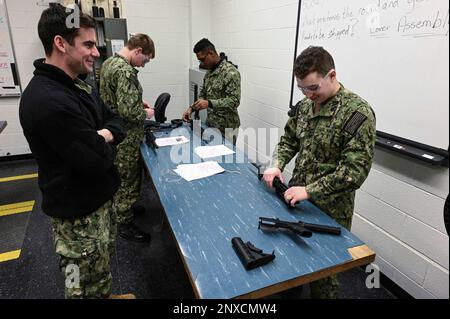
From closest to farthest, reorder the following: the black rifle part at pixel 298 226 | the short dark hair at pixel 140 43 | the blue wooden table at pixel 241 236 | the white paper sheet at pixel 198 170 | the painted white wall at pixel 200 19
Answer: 1. the blue wooden table at pixel 241 236
2. the black rifle part at pixel 298 226
3. the white paper sheet at pixel 198 170
4. the short dark hair at pixel 140 43
5. the painted white wall at pixel 200 19

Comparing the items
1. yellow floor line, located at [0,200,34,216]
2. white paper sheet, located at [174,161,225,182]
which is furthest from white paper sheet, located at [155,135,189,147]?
yellow floor line, located at [0,200,34,216]

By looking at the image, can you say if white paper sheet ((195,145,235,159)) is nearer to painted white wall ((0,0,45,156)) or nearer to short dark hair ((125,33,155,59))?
short dark hair ((125,33,155,59))

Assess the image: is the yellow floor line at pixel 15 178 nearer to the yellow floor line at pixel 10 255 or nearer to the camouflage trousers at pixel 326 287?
the yellow floor line at pixel 10 255

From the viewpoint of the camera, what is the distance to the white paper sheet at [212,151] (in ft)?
6.84

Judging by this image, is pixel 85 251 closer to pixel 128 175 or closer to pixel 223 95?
pixel 128 175

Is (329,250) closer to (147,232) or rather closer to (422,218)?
(422,218)

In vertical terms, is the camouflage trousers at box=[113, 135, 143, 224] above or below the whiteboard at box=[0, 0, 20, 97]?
below

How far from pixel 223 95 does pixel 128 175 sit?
4.01ft

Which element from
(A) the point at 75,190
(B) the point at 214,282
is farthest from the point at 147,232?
(B) the point at 214,282

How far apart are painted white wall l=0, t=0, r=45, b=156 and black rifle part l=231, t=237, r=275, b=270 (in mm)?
3843

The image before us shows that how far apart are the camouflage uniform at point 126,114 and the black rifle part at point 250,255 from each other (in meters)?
1.31

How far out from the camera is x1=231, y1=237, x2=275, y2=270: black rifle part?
0.99 meters

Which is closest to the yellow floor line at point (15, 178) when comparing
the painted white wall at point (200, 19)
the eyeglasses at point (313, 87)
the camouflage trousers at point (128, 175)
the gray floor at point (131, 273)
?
the gray floor at point (131, 273)

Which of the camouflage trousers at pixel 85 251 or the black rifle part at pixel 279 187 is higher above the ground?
the black rifle part at pixel 279 187
